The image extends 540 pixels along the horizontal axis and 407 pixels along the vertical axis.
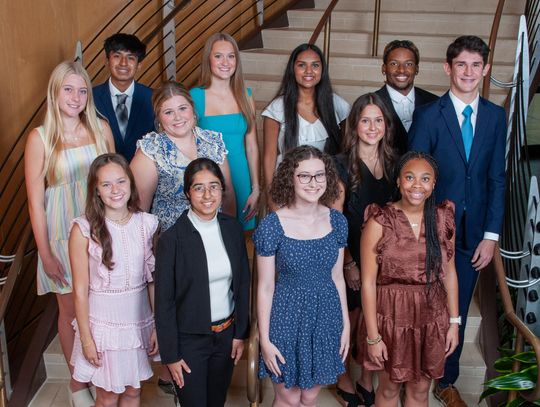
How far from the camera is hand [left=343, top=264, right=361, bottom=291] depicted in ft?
10.6

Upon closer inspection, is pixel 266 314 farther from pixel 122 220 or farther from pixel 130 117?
pixel 130 117

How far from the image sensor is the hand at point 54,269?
3189mm

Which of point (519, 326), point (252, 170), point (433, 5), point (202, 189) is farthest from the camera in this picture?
point (433, 5)

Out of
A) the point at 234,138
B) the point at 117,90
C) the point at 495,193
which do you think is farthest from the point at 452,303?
the point at 117,90

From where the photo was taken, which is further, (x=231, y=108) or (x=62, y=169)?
(x=231, y=108)

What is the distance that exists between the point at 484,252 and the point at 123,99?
7.05ft

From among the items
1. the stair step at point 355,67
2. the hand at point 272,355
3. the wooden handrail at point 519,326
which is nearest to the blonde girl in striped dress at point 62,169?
the hand at point 272,355

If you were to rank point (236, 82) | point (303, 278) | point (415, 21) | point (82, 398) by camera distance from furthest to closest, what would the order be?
1. point (415, 21)
2. point (236, 82)
3. point (82, 398)
4. point (303, 278)

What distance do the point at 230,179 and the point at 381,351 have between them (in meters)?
1.14

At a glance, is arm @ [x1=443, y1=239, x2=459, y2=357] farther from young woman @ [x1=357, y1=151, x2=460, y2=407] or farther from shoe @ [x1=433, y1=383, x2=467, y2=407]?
shoe @ [x1=433, y1=383, x2=467, y2=407]

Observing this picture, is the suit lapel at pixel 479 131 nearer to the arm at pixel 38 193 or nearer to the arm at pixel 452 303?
the arm at pixel 452 303

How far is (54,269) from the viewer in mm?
3197

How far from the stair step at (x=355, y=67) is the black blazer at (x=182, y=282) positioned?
11.6ft

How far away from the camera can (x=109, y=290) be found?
9.47 ft
